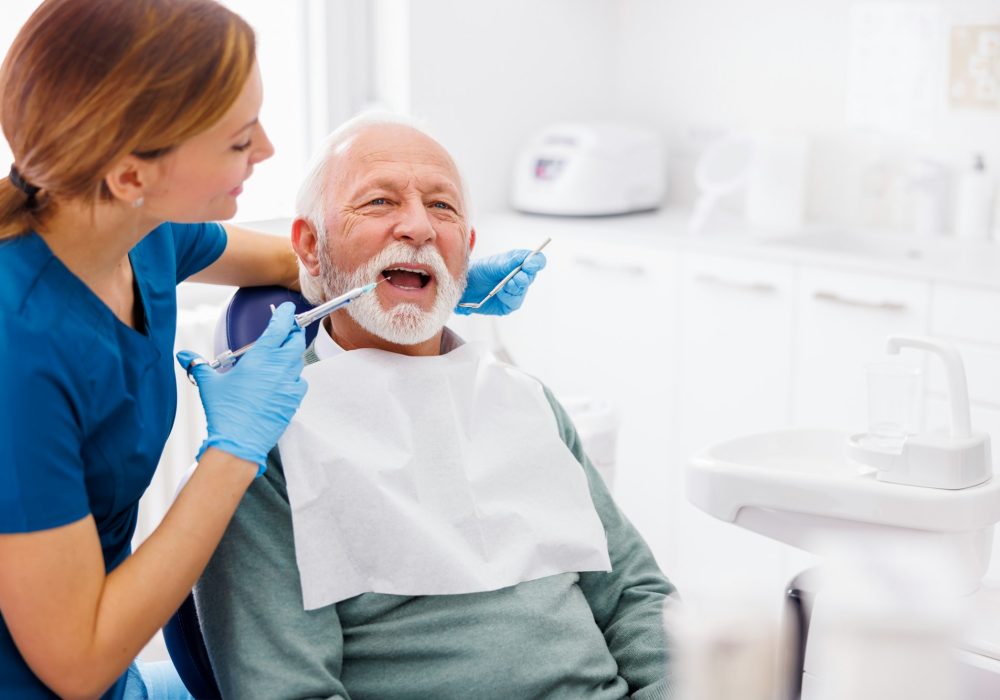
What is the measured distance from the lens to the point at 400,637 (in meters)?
1.34

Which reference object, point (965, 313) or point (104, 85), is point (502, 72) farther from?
point (104, 85)

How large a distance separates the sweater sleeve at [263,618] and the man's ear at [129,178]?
392 millimetres

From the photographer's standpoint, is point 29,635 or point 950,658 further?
point 29,635

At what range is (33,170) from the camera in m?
1.11

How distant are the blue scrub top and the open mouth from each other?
313 millimetres

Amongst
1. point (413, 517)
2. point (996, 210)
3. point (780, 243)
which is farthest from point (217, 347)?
point (996, 210)

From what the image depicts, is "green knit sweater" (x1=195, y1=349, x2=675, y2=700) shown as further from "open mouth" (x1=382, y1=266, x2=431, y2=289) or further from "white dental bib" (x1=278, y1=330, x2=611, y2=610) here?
"open mouth" (x1=382, y1=266, x2=431, y2=289)

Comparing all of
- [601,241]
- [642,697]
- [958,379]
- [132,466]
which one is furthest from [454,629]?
[601,241]

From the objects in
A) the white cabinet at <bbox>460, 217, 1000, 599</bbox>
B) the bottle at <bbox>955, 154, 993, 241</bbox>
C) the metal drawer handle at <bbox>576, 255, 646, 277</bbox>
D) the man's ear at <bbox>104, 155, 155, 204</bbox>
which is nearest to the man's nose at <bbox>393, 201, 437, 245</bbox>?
the man's ear at <bbox>104, 155, 155, 204</bbox>

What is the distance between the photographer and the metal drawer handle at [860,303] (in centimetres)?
253

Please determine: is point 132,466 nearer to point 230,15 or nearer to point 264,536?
point 264,536

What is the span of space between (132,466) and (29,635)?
0.69 feet

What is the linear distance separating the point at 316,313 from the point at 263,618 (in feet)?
1.18

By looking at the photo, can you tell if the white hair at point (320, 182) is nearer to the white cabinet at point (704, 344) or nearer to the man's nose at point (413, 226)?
the man's nose at point (413, 226)
